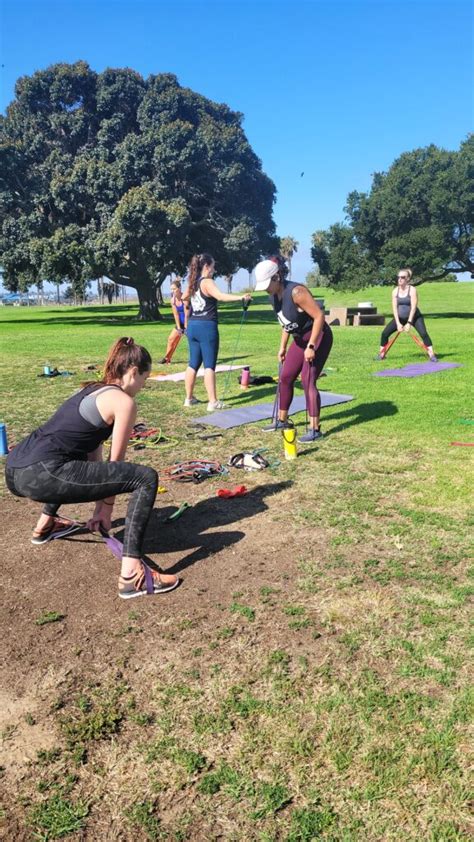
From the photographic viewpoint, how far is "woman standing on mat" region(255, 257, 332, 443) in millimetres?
6293

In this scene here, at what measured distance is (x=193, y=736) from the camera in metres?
2.42

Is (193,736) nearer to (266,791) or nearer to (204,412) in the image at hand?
(266,791)

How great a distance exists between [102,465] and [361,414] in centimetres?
516

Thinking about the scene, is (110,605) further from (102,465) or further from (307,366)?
(307,366)

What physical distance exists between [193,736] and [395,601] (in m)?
1.48

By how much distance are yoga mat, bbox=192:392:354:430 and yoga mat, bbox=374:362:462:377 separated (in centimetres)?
241

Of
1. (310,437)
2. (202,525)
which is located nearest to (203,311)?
(310,437)

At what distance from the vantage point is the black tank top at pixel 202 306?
7914 mm

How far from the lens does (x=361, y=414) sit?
26.6 ft

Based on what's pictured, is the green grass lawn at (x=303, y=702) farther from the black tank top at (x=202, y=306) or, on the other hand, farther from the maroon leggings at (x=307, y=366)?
the black tank top at (x=202, y=306)

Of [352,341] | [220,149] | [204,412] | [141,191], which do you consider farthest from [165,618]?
[220,149]

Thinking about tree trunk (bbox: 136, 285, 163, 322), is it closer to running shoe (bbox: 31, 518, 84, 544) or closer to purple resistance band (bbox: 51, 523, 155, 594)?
running shoe (bbox: 31, 518, 84, 544)

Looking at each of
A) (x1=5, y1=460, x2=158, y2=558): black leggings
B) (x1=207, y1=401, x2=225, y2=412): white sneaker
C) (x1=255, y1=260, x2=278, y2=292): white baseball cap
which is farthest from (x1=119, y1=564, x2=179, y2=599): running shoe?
(x1=207, y1=401, x2=225, y2=412): white sneaker

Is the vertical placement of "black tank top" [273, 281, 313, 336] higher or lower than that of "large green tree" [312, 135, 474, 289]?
lower
